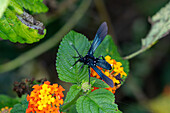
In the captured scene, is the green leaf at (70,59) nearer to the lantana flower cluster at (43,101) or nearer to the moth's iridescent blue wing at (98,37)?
the moth's iridescent blue wing at (98,37)

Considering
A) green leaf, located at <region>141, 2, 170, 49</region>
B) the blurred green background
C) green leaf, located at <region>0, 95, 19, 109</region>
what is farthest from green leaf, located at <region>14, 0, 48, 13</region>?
the blurred green background

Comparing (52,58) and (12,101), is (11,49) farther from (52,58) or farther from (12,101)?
(12,101)

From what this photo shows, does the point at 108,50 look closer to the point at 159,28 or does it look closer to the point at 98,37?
the point at 98,37

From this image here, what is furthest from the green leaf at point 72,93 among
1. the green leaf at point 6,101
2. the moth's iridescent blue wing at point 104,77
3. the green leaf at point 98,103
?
the green leaf at point 6,101

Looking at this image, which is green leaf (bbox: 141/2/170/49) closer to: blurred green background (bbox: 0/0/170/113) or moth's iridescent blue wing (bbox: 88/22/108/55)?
moth's iridescent blue wing (bbox: 88/22/108/55)

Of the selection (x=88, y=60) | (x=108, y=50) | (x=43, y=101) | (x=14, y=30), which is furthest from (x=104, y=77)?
(x=14, y=30)
